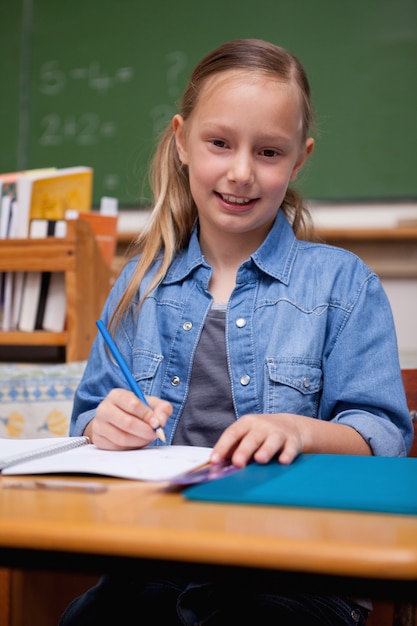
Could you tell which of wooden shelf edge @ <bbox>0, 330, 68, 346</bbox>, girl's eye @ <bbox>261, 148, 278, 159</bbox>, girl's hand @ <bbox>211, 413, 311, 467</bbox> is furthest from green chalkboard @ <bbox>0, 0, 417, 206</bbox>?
girl's hand @ <bbox>211, 413, 311, 467</bbox>

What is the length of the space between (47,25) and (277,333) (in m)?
3.04

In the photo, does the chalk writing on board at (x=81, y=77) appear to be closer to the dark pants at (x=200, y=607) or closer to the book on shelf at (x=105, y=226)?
the book on shelf at (x=105, y=226)

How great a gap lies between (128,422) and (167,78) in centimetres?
298

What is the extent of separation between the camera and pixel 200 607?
780 mm

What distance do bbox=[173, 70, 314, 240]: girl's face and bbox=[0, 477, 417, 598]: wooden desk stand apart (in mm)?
662

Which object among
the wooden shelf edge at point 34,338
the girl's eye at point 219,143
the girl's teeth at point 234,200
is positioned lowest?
the wooden shelf edge at point 34,338

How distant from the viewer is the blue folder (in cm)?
56

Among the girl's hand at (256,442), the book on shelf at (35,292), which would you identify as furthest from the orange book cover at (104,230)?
the girl's hand at (256,442)

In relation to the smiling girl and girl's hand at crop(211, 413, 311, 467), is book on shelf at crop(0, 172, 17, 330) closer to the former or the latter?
the smiling girl

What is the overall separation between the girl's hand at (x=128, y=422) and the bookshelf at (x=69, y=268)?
4.94 feet

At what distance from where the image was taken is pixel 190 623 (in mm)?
760

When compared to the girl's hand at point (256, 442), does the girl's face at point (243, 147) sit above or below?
A: above

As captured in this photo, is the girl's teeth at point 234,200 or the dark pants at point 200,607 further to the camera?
the girl's teeth at point 234,200

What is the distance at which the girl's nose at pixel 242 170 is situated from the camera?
3.63 feet
